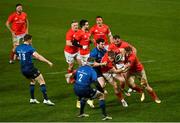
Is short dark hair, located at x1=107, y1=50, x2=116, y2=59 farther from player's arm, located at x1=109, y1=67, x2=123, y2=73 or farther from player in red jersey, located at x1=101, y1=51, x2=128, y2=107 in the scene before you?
player's arm, located at x1=109, y1=67, x2=123, y2=73

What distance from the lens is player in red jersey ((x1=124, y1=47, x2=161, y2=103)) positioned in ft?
62.0

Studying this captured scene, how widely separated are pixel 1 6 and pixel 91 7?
8394mm

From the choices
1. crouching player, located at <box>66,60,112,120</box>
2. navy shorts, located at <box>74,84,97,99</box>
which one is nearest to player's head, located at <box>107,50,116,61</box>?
crouching player, located at <box>66,60,112,120</box>

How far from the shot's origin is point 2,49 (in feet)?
102

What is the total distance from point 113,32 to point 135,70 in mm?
Result: 16619

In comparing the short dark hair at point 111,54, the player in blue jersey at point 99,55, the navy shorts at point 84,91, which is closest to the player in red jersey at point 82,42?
the player in blue jersey at point 99,55

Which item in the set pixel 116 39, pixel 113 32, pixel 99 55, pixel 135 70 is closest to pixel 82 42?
pixel 99 55

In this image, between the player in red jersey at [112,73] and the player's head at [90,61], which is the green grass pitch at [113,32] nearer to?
the player in red jersey at [112,73]

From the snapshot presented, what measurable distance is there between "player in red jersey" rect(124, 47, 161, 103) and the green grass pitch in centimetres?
40

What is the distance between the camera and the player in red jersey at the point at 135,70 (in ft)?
62.0

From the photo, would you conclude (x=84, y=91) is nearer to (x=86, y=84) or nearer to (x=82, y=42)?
(x=86, y=84)

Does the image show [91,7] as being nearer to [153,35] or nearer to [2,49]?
[153,35]

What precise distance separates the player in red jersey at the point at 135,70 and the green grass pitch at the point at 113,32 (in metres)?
0.40

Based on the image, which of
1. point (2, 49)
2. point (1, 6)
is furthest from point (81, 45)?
point (1, 6)
